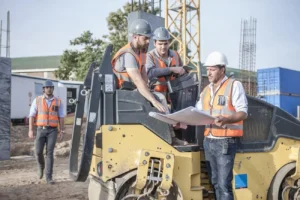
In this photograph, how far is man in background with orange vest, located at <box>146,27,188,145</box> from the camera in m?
4.59

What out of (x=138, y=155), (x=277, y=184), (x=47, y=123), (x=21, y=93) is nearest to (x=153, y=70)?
(x=138, y=155)

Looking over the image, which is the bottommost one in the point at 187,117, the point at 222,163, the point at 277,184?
the point at 277,184

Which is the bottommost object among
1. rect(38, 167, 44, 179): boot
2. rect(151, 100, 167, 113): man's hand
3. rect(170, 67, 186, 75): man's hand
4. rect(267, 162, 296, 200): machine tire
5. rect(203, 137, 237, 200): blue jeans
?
rect(38, 167, 44, 179): boot

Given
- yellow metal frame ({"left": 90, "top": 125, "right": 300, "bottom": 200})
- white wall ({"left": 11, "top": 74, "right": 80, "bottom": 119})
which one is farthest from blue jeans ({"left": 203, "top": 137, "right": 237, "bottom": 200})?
white wall ({"left": 11, "top": 74, "right": 80, "bottom": 119})

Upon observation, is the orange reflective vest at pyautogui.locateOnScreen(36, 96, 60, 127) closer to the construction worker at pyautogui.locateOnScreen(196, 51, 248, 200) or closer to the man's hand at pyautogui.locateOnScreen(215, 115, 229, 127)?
the construction worker at pyautogui.locateOnScreen(196, 51, 248, 200)

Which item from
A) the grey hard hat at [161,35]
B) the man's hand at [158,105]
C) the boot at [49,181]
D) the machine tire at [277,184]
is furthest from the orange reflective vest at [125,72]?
the boot at [49,181]

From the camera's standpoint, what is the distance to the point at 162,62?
15.9 feet

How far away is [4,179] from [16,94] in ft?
48.0

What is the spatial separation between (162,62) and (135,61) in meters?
0.86

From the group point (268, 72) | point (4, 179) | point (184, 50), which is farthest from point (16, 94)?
point (4, 179)

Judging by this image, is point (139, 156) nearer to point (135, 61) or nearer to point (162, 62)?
point (135, 61)

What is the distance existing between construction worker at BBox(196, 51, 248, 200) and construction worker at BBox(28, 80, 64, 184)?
401cm

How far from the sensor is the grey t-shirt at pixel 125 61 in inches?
158

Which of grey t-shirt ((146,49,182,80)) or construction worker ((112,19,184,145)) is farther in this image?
grey t-shirt ((146,49,182,80))
